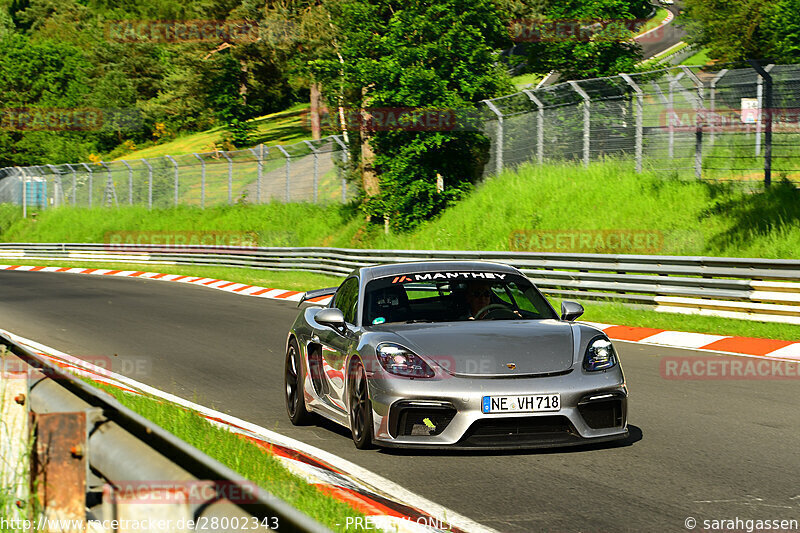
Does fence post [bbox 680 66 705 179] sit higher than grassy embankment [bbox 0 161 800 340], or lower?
higher

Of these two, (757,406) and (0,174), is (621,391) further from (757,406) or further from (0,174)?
(0,174)

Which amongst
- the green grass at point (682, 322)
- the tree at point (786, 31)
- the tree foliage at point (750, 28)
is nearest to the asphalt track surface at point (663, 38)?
the tree foliage at point (750, 28)

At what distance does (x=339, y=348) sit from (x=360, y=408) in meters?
0.74

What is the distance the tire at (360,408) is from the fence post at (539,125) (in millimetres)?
18968

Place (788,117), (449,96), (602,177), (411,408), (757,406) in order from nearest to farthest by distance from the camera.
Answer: (411,408) → (757,406) → (788,117) → (602,177) → (449,96)

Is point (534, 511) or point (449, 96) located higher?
point (449, 96)

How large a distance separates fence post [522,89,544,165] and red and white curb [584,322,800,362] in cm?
1129

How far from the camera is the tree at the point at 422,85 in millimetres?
28297

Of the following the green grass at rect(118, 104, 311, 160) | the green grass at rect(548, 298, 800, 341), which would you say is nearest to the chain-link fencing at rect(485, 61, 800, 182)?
the green grass at rect(548, 298, 800, 341)

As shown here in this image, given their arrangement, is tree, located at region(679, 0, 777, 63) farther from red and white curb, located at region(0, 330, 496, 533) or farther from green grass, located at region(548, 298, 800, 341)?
red and white curb, located at region(0, 330, 496, 533)

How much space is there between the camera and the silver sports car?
21.6ft

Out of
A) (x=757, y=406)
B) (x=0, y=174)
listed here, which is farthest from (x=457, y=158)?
(x=0, y=174)

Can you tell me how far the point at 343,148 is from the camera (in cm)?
3478

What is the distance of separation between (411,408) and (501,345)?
0.76 meters
